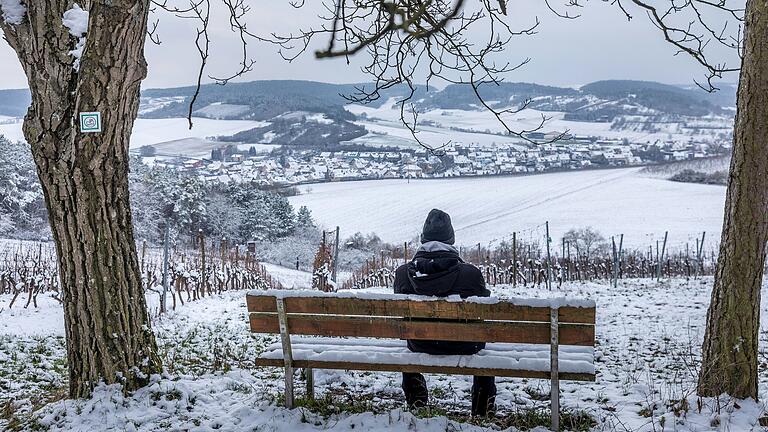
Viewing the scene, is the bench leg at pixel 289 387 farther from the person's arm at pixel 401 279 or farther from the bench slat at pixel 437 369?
the person's arm at pixel 401 279

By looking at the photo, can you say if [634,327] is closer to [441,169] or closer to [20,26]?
[20,26]

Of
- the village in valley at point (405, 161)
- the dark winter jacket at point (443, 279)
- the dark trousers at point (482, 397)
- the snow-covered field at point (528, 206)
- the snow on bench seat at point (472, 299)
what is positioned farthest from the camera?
the village in valley at point (405, 161)

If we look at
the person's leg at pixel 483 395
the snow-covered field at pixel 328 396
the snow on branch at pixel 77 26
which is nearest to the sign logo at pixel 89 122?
the snow on branch at pixel 77 26

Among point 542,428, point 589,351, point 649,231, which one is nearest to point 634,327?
point 589,351

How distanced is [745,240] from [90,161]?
3917mm

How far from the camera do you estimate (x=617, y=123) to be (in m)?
93.6

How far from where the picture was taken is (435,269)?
12.9 feet

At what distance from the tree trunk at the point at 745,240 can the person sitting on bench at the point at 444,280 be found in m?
1.35

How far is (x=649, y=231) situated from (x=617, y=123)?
5679cm

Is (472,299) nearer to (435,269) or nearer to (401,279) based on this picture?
(435,269)

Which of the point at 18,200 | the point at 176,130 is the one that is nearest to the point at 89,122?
the point at 18,200

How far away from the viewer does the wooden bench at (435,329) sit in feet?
11.6

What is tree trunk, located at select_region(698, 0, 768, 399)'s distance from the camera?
376 cm

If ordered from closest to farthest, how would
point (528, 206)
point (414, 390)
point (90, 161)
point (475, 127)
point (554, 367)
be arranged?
point (554, 367)
point (90, 161)
point (414, 390)
point (528, 206)
point (475, 127)
